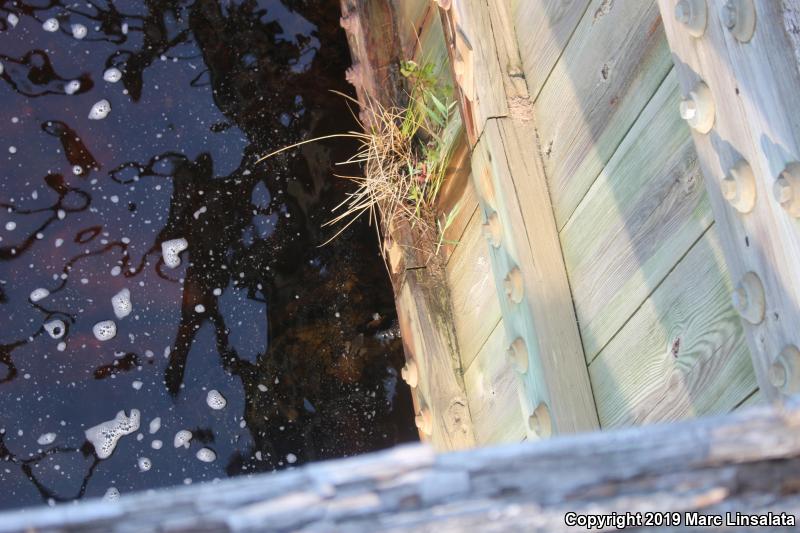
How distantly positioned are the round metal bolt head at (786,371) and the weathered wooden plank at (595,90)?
1.92 ft

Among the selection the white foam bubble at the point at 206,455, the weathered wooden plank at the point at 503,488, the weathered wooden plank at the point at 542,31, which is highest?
the weathered wooden plank at the point at 542,31

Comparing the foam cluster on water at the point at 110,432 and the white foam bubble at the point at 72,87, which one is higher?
the white foam bubble at the point at 72,87

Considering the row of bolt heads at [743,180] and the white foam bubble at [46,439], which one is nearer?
the row of bolt heads at [743,180]

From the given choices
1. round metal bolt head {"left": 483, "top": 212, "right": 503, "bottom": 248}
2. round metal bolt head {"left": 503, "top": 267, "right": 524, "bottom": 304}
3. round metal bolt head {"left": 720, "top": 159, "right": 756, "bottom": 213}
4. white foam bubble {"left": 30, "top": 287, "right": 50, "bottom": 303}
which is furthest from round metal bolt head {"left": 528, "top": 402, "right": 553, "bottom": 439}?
white foam bubble {"left": 30, "top": 287, "right": 50, "bottom": 303}

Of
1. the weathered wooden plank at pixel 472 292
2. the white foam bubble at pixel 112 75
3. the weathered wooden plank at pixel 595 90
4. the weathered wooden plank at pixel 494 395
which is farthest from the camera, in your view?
the white foam bubble at pixel 112 75

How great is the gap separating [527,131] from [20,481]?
233 cm

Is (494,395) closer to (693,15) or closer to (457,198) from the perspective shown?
(457,198)

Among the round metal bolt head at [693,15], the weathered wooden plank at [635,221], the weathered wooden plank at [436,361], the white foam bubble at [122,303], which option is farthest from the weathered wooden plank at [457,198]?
the white foam bubble at [122,303]

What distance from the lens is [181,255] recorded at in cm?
309

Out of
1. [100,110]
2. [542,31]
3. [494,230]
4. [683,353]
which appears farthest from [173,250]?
[683,353]

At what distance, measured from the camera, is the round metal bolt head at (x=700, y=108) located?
1143 mm

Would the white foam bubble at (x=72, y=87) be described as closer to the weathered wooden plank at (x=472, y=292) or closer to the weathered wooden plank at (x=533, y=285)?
the weathered wooden plank at (x=472, y=292)

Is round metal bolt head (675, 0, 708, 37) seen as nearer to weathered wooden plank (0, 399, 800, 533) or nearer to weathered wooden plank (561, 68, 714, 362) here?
weathered wooden plank (561, 68, 714, 362)

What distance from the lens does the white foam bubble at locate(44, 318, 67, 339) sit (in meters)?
2.97
